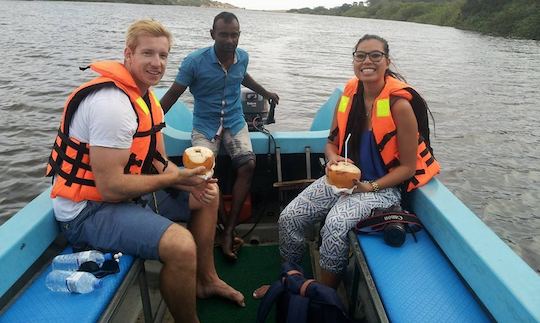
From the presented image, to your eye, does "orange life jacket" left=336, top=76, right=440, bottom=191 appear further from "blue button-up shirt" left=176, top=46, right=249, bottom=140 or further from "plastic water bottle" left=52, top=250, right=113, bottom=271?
"plastic water bottle" left=52, top=250, right=113, bottom=271

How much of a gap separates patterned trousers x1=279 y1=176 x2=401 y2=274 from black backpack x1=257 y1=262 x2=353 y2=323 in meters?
0.29

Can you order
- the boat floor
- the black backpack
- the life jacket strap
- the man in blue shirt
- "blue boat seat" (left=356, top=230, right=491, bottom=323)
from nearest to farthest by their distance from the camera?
"blue boat seat" (left=356, top=230, right=491, bottom=323)
the black backpack
the life jacket strap
the boat floor
the man in blue shirt

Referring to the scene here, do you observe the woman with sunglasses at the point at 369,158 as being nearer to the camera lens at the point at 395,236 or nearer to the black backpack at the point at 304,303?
the camera lens at the point at 395,236

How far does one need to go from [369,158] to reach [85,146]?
1.52 metres

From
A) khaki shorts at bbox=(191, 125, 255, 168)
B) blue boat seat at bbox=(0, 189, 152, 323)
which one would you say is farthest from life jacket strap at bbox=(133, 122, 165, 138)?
khaki shorts at bbox=(191, 125, 255, 168)

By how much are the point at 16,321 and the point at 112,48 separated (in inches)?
639

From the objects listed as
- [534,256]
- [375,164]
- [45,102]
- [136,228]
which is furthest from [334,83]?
[136,228]

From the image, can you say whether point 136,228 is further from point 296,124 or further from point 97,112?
point 296,124

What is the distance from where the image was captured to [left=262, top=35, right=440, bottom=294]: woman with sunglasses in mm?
2268

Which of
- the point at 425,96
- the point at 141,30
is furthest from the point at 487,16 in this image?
the point at 141,30

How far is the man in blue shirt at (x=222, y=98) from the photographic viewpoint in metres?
3.11

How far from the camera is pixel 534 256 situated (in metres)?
4.57

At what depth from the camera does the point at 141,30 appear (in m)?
2.00

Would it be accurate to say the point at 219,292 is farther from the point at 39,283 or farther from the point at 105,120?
the point at 105,120
